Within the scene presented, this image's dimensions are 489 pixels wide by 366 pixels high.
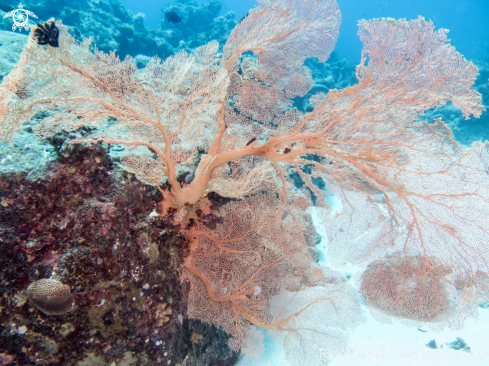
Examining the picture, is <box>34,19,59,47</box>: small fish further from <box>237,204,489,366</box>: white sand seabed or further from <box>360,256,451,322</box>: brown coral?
<box>237,204,489,366</box>: white sand seabed

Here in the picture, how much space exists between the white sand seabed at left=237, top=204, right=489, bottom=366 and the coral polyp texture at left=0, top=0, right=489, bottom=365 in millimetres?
2357

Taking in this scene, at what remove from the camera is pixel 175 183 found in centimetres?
297

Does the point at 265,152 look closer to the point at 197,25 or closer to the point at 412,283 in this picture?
the point at 412,283

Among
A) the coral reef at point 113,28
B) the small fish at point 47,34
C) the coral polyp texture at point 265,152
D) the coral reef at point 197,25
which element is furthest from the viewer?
the coral reef at point 197,25

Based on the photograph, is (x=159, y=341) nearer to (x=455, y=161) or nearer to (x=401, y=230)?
(x=401, y=230)

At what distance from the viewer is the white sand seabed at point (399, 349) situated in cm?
528

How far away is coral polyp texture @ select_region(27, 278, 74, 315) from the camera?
1.91 metres

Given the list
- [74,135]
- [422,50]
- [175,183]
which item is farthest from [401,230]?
[74,135]

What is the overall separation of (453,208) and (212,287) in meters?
3.50

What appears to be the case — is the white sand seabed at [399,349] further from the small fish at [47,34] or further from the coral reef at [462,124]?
the coral reef at [462,124]

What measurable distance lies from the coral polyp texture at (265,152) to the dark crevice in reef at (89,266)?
0.04 meters

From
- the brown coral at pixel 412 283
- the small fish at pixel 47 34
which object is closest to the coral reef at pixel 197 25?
the small fish at pixel 47 34

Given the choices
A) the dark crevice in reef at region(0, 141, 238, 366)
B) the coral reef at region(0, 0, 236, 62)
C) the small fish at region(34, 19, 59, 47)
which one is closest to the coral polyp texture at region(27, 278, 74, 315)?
the dark crevice in reef at region(0, 141, 238, 366)

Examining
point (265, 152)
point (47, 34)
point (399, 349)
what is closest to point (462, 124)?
point (399, 349)
